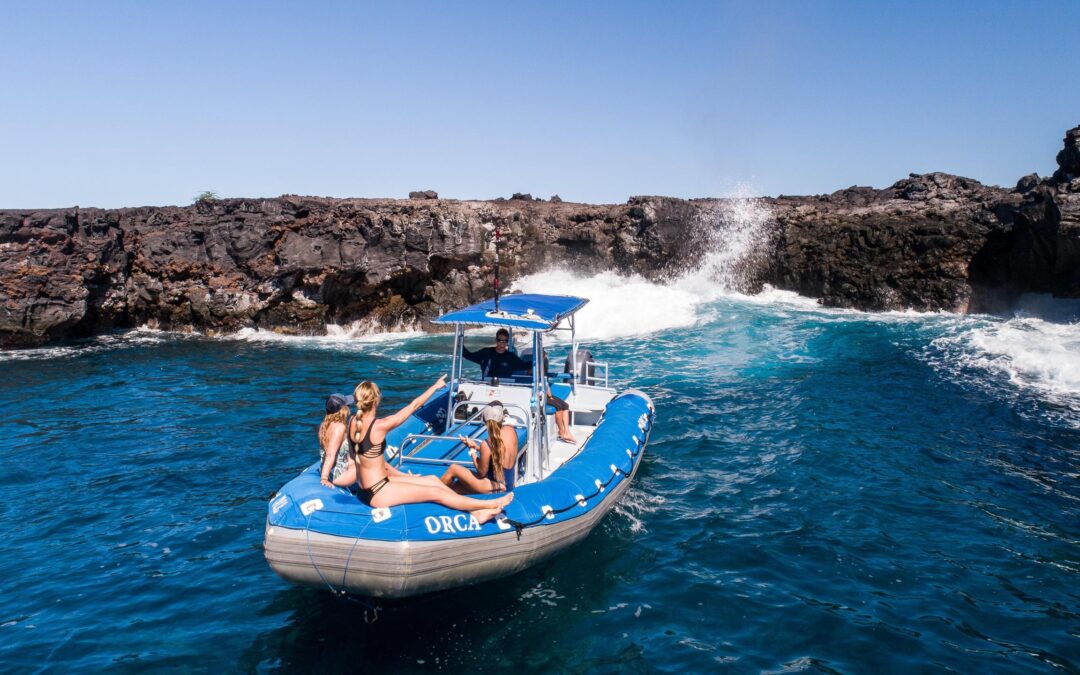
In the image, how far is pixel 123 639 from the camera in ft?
24.3

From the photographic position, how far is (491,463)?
8164 mm

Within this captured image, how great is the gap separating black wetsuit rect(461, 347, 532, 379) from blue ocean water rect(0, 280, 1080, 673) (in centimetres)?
289

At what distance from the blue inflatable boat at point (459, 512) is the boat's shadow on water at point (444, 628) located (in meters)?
0.51

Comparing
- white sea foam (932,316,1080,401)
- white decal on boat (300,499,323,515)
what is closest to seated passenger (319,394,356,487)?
white decal on boat (300,499,323,515)

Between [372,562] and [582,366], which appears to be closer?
[372,562]

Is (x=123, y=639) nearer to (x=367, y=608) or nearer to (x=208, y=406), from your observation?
(x=367, y=608)

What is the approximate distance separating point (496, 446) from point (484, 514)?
90 cm

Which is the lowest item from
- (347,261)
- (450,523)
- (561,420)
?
(561,420)

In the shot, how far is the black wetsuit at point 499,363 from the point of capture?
11375 mm

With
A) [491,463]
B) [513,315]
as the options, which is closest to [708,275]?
[513,315]

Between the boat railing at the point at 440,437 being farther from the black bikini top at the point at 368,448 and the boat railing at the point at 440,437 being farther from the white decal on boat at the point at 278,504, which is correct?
the white decal on boat at the point at 278,504

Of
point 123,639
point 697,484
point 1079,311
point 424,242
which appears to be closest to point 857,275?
point 1079,311

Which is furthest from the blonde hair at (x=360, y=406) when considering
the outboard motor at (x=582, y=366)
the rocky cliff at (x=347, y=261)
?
the rocky cliff at (x=347, y=261)

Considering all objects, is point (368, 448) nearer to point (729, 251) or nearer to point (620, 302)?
point (620, 302)
